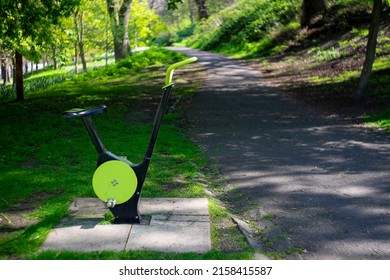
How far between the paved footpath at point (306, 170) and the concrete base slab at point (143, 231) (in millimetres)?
933

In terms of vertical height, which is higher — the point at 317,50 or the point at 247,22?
the point at 247,22

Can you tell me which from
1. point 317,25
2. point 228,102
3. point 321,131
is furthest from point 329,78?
point 317,25

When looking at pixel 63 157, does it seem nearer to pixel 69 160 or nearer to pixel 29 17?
pixel 69 160

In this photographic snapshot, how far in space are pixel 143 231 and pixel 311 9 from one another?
2273cm

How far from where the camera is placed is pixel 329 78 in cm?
1539

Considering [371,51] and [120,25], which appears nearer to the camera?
[371,51]

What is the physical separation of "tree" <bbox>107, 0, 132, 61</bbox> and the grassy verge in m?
11.7

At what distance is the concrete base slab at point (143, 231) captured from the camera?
13.6ft

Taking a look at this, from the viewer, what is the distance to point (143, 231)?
177 inches

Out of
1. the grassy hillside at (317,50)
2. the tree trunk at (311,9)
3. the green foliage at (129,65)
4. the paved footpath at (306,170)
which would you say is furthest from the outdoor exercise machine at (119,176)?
the tree trunk at (311,9)

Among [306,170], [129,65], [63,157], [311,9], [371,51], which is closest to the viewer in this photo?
[306,170]

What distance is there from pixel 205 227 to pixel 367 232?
66.8 inches

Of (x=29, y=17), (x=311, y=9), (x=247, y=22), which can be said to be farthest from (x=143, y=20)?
(x=29, y=17)

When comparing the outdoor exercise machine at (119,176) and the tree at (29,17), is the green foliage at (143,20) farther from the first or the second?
the outdoor exercise machine at (119,176)
